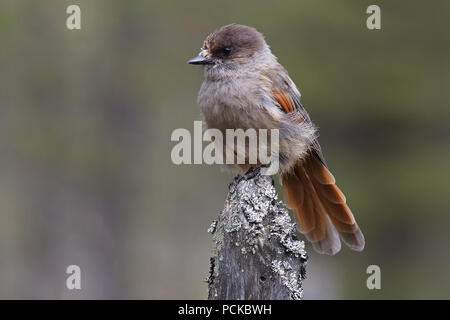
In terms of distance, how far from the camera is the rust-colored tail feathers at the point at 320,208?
16.8 ft

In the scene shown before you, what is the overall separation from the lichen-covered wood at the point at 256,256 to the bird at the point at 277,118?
68.1 inches

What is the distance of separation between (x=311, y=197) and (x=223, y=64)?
53.0 inches

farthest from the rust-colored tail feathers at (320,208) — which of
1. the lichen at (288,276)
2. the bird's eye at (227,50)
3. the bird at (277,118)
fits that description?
the lichen at (288,276)

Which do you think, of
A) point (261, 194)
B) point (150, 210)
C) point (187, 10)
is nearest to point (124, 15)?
point (187, 10)

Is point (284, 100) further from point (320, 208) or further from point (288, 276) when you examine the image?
point (288, 276)

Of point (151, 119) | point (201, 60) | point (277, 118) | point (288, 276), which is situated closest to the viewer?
point (288, 276)

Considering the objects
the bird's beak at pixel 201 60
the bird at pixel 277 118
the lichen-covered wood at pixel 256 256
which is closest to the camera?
the lichen-covered wood at pixel 256 256

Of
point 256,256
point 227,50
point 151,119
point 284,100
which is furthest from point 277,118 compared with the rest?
point 151,119

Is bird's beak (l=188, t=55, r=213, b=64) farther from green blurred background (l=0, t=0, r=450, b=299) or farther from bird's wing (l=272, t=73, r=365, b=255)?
green blurred background (l=0, t=0, r=450, b=299)

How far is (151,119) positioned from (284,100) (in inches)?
213

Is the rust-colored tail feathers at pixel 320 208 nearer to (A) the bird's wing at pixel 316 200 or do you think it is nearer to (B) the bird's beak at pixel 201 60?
(A) the bird's wing at pixel 316 200

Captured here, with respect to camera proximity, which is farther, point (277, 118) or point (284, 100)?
point (284, 100)

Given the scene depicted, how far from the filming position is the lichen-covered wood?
314 cm

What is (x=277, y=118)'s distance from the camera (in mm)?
5199
